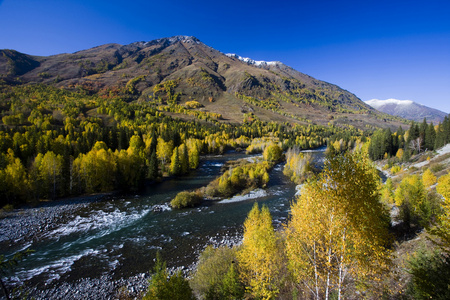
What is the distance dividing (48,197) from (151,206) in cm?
2121

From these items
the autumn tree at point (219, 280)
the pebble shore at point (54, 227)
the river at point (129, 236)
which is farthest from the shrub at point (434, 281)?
the pebble shore at point (54, 227)

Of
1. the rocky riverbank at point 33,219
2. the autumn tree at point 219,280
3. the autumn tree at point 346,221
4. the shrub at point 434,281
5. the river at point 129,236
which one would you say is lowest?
the river at point 129,236

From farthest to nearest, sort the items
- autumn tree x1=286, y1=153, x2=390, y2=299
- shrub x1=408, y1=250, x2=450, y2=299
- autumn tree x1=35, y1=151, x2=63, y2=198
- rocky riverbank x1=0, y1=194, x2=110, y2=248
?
autumn tree x1=35, y1=151, x2=63, y2=198 → rocky riverbank x1=0, y1=194, x2=110, y2=248 → autumn tree x1=286, y1=153, x2=390, y2=299 → shrub x1=408, y1=250, x2=450, y2=299

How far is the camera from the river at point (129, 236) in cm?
2188

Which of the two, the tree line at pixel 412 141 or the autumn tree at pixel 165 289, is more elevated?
the tree line at pixel 412 141

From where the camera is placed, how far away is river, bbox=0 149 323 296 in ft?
71.8

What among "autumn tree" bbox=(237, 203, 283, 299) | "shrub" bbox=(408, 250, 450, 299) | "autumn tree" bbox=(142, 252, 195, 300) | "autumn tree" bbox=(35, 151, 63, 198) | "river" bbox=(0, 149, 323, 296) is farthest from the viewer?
"autumn tree" bbox=(35, 151, 63, 198)

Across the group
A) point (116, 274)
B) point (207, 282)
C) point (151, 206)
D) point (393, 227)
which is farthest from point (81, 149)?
point (393, 227)

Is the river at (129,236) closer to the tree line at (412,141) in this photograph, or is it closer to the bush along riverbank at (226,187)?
the bush along riverbank at (226,187)

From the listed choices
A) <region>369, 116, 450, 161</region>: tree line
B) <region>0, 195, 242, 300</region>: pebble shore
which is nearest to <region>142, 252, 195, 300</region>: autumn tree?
<region>0, 195, 242, 300</region>: pebble shore

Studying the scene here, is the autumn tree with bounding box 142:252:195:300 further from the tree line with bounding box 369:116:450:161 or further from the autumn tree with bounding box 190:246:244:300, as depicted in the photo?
the tree line with bounding box 369:116:450:161

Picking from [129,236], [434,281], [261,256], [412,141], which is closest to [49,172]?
[129,236]

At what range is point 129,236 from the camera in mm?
28703

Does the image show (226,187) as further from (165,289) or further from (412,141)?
(412,141)
